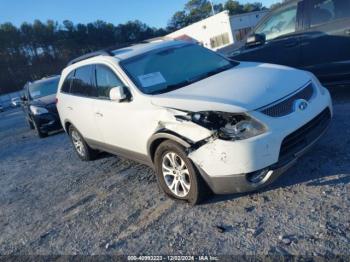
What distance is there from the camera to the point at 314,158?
4.52 metres

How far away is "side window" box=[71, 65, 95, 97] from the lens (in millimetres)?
5691

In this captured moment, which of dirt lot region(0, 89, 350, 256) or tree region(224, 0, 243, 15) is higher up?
tree region(224, 0, 243, 15)

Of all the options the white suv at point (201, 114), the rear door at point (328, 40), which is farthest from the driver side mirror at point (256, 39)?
the white suv at point (201, 114)

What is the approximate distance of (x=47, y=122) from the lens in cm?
1066

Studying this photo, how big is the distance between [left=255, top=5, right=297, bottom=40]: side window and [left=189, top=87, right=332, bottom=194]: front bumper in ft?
10.2

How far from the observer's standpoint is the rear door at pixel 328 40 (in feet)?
19.2

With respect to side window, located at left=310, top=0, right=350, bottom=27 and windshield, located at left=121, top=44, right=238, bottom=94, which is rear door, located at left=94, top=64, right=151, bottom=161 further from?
side window, located at left=310, top=0, right=350, bottom=27

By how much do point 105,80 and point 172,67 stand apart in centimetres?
100

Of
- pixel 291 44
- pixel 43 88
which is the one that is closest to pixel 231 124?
pixel 291 44

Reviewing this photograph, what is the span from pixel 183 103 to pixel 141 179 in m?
1.80

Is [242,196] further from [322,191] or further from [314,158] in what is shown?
[314,158]

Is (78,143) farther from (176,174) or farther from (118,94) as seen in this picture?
(176,174)

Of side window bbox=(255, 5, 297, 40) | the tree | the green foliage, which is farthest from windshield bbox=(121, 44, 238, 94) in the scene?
the tree

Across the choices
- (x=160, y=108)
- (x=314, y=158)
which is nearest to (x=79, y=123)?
(x=160, y=108)
